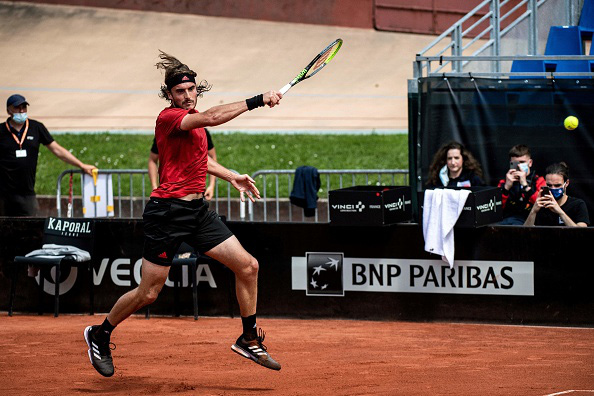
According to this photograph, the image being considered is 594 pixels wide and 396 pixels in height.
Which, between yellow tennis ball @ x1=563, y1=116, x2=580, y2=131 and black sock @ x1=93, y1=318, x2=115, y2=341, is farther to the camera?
yellow tennis ball @ x1=563, y1=116, x2=580, y2=131

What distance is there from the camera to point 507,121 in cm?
1195

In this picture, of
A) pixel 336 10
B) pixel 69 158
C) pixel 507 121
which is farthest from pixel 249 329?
pixel 336 10

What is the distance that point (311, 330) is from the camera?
10.7 m

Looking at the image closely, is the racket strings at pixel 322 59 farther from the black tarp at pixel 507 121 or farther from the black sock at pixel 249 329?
the black tarp at pixel 507 121

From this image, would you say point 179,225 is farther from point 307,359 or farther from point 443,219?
point 443,219

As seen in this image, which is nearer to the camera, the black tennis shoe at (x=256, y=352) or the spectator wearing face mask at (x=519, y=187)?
the black tennis shoe at (x=256, y=352)

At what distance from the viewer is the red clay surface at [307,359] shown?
26.1 ft

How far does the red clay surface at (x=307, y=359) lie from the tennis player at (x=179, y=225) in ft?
1.17

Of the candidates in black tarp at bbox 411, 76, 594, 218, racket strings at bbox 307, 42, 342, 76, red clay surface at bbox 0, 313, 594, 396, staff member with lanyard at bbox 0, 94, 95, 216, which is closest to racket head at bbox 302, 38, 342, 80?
racket strings at bbox 307, 42, 342, 76

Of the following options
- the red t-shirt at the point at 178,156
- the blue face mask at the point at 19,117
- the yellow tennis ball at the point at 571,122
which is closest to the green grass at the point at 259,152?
the blue face mask at the point at 19,117

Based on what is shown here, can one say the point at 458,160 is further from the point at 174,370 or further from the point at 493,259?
the point at 174,370

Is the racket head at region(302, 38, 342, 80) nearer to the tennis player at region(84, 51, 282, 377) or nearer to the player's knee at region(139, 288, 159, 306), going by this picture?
the tennis player at region(84, 51, 282, 377)

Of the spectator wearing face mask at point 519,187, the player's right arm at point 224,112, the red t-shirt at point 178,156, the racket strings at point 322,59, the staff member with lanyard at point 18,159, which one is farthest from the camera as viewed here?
the staff member with lanyard at point 18,159

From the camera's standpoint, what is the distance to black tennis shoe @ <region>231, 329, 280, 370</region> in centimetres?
813
